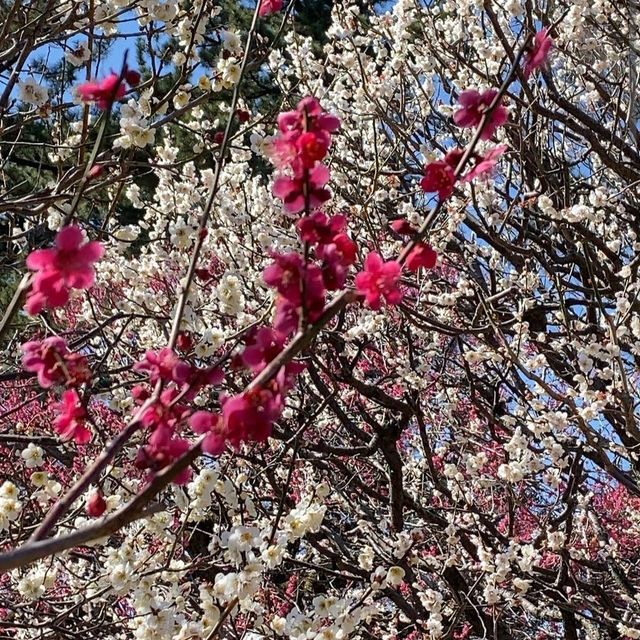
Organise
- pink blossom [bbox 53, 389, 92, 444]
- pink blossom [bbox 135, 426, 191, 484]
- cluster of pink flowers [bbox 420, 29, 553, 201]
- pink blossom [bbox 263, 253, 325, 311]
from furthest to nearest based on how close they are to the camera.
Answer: pink blossom [bbox 53, 389, 92, 444] < cluster of pink flowers [bbox 420, 29, 553, 201] < pink blossom [bbox 135, 426, 191, 484] < pink blossom [bbox 263, 253, 325, 311]

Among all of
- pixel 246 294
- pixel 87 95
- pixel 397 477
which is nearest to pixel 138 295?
pixel 246 294

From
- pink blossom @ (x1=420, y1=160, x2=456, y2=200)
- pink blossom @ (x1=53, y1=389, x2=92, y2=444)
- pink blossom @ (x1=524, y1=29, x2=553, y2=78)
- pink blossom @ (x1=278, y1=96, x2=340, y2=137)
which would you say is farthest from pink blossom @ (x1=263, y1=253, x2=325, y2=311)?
pink blossom @ (x1=524, y1=29, x2=553, y2=78)

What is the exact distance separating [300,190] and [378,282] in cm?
21

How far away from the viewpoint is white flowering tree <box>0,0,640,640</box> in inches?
56.3

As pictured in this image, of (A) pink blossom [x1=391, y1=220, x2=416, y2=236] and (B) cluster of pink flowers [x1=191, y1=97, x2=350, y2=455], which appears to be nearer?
(B) cluster of pink flowers [x1=191, y1=97, x2=350, y2=455]

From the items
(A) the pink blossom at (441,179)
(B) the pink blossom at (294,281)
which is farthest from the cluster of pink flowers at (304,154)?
(A) the pink blossom at (441,179)

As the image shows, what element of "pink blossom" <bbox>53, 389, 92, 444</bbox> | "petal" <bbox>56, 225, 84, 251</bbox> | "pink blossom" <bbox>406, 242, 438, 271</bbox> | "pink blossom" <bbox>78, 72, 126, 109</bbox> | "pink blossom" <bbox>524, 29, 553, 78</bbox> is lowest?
"pink blossom" <bbox>406, 242, 438, 271</bbox>

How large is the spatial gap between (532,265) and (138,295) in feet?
8.61

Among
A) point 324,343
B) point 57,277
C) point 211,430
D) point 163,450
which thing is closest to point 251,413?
point 211,430

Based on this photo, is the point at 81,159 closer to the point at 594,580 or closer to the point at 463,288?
the point at 463,288

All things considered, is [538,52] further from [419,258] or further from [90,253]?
[90,253]

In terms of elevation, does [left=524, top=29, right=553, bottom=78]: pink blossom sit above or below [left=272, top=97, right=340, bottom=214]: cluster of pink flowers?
above

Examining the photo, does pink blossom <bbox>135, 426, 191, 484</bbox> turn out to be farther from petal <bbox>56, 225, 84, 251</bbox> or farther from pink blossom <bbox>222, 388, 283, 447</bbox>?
petal <bbox>56, 225, 84, 251</bbox>

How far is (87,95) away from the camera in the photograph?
5.70 feet
